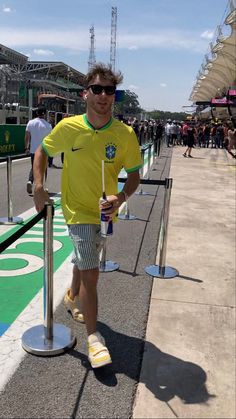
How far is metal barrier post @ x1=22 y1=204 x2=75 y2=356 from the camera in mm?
3137

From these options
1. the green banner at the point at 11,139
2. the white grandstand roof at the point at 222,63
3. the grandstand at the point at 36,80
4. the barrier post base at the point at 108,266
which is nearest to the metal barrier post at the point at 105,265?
the barrier post base at the point at 108,266

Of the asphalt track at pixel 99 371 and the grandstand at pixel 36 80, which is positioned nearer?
the asphalt track at pixel 99 371

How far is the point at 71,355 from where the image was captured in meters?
3.21

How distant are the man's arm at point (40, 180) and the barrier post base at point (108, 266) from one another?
2019 millimetres

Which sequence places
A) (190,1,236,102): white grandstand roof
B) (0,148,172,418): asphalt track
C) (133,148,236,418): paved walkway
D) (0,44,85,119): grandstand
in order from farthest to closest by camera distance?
(0,44,85,119): grandstand
(190,1,236,102): white grandstand roof
(133,148,236,418): paved walkway
(0,148,172,418): asphalt track

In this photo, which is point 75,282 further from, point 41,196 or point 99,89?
point 99,89

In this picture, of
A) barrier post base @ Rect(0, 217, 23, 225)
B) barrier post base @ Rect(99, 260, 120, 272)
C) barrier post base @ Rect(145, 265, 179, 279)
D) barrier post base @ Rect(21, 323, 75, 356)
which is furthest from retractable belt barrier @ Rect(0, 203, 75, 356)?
barrier post base @ Rect(0, 217, 23, 225)

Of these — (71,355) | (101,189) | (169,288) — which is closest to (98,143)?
(101,189)

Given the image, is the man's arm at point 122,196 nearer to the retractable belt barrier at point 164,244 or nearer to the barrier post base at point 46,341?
the barrier post base at point 46,341

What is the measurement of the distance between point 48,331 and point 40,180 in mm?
1169

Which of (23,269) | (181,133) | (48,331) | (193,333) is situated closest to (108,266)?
(23,269)

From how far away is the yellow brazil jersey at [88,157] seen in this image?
3020 millimetres

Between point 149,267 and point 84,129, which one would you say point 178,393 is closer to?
point 84,129

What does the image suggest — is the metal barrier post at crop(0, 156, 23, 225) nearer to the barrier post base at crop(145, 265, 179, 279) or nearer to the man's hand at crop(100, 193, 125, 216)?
the barrier post base at crop(145, 265, 179, 279)
